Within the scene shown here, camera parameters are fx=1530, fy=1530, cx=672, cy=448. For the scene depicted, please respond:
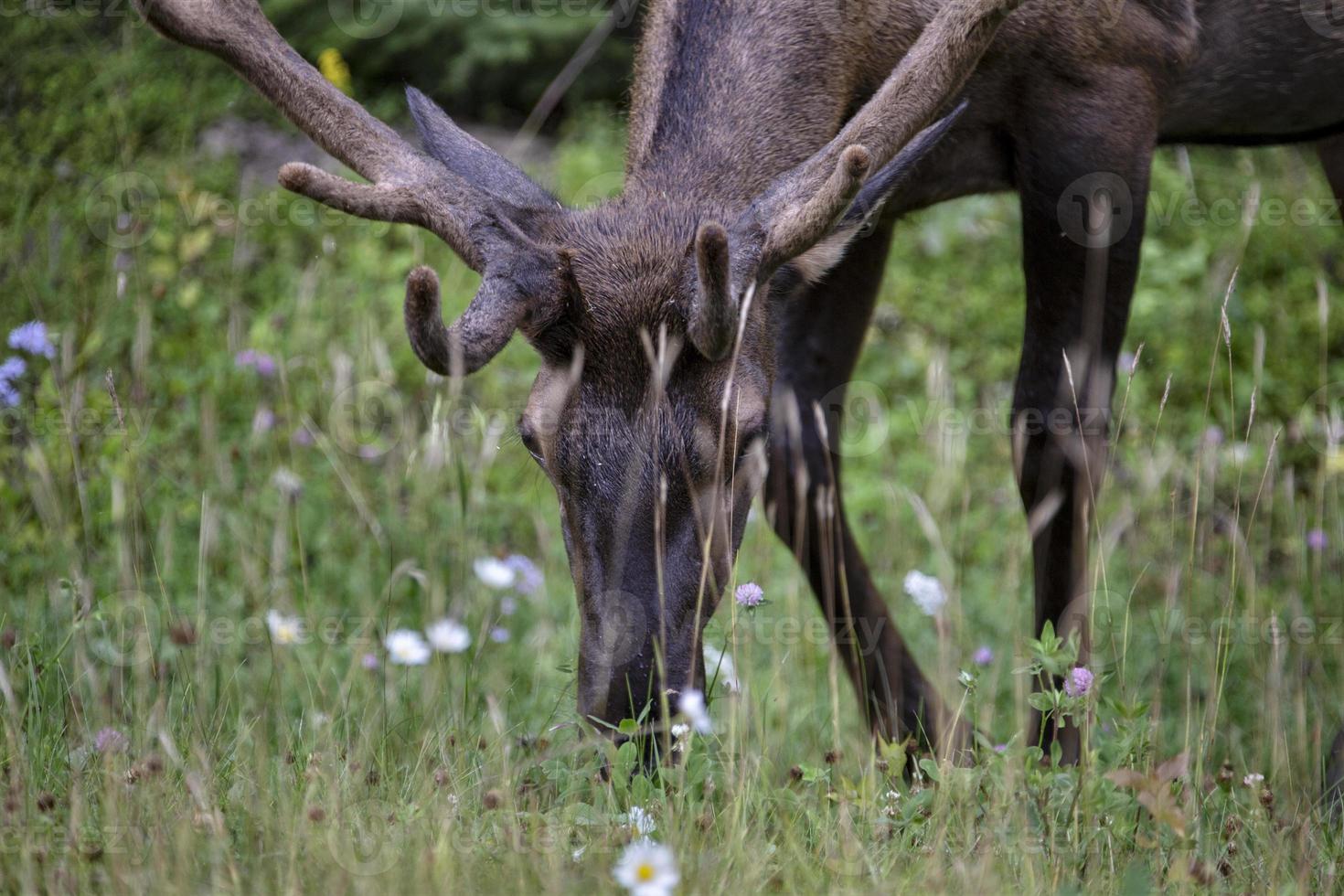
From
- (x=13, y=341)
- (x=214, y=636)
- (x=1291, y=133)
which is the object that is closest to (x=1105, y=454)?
(x=1291, y=133)

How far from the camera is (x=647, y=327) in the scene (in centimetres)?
336

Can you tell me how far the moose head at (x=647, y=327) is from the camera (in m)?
3.25

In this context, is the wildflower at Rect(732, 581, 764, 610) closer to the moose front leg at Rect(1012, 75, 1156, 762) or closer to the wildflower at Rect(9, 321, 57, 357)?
the moose front leg at Rect(1012, 75, 1156, 762)

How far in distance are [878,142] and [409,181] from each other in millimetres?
1085

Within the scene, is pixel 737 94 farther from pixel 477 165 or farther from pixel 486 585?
pixel 486 585

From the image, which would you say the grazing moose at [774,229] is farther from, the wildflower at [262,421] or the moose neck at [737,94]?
the wildflower at [262,421]

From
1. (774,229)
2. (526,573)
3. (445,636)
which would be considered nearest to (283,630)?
(445,636)

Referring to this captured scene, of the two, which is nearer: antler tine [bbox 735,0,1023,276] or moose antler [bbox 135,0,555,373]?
moose antler [bbox 135,0,555,373]

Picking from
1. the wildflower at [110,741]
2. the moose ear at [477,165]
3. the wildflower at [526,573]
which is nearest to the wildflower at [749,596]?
the moose ear at [477,165]

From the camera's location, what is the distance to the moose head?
A: 10.7ft

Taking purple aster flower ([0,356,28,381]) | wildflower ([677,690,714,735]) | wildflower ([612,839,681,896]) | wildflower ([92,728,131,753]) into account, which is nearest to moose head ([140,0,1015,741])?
wildflower ([677,690,714,735])

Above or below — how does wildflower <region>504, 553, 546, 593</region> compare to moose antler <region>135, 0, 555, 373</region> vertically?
below

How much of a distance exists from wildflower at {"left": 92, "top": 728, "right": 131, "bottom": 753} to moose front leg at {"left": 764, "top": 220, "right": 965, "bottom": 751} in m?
2.28

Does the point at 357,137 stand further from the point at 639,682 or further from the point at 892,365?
the point at 892,365
